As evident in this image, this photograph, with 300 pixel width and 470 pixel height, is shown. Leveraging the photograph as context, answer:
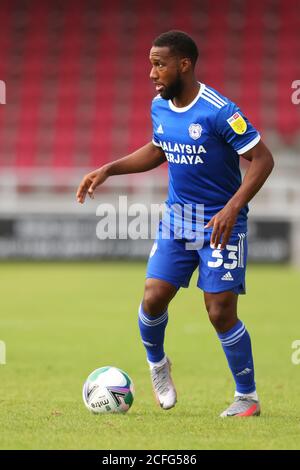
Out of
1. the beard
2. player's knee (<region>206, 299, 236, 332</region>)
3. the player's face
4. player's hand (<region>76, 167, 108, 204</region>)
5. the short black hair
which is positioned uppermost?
the short black hair

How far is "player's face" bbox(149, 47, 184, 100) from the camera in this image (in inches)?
233

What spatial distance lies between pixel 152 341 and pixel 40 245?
14385 mm

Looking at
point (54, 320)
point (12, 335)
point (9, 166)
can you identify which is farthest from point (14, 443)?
point (9, 166)

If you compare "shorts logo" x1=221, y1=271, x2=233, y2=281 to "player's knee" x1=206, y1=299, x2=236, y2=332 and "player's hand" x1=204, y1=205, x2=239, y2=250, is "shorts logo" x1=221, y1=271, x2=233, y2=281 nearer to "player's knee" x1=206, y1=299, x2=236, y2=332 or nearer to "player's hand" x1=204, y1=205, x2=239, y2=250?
"player's knee" x1=206, y1=299, x2=236, y2=332

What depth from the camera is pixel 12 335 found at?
1062 centimetres

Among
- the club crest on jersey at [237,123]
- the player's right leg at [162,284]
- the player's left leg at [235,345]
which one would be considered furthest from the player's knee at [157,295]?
the club crest on jersey at [237,123]

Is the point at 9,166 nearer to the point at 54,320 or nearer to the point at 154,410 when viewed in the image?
the point at 54,320

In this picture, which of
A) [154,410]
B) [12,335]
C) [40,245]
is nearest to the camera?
[154,410]

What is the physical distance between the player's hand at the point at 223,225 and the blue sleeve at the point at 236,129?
15.3 inches

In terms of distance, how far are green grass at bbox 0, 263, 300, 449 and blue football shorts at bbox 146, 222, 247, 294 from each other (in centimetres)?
81

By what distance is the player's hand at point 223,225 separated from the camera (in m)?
5.67

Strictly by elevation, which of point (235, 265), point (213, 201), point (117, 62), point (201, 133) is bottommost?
point (235, 265)

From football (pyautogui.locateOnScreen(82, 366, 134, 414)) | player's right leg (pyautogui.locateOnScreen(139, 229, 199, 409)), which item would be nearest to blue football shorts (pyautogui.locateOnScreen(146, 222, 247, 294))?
player's right leg (pyautogui.locateOnScreen(139, 229, 199, 409))

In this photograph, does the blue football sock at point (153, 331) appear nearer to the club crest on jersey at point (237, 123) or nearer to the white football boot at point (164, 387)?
the white football boot at point (164, 387)
